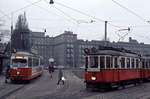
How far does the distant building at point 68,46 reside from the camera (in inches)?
3301

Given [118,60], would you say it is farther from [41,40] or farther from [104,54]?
[41,40]

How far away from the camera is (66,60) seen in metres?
93.1

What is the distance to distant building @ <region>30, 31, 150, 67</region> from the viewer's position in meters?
83.8

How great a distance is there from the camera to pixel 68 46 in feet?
306

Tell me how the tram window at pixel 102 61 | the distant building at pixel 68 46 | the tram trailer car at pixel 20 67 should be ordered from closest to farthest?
the tram window at pixel 102 61
the tram trailer car at pixel 20 67
the distant building at pixel 68 46

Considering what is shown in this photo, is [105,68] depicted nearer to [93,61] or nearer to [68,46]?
[93,61]

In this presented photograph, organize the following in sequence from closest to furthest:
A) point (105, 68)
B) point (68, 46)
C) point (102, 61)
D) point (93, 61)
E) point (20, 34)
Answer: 1. point (105, 68)
2. point (102, 61)
3. point (93, 61)
4. point (20, 34)
5. point (68, 46)

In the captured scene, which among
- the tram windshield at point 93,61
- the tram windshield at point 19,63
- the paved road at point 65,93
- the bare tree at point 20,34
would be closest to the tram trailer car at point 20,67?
the tram windshield at point 19,63

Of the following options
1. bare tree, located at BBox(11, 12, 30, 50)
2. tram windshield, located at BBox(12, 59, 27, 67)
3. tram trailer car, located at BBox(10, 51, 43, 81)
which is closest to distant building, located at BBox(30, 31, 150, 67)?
bare tree, located at BBox(11, 12, 30, 50)

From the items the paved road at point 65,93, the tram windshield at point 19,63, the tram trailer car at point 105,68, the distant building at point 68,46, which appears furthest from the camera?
the distant building at point 68,46

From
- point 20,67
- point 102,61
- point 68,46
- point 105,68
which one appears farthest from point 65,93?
point 68,46

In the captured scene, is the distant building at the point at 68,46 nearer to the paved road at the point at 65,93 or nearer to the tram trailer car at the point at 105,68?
the tram trailer car at the point at 105,68

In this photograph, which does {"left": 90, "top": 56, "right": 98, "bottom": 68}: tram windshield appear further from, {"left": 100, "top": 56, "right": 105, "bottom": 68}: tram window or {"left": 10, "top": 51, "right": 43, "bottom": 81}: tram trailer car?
{"left": 10, "top": 51, "right": 43, "bottom": 81}: tram trailer car

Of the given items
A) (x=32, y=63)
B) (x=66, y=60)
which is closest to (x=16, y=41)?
(x=66, y=60)
